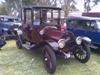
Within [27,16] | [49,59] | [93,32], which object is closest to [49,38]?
[49,59]

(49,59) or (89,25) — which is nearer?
(49,59)

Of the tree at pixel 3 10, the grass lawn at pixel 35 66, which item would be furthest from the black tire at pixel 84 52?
the tree at pixel 3 10

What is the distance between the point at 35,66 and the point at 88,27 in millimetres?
3562

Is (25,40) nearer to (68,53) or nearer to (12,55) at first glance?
(12,55)

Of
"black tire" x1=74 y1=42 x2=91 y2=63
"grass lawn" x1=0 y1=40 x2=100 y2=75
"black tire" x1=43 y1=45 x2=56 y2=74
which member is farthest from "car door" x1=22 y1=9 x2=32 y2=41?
"black tire" x1=74 y1=42 x2=91 y2=63

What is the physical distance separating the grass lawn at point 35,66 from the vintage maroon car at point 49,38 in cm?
A: 32

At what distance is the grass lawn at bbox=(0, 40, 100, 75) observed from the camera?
22.4 ft

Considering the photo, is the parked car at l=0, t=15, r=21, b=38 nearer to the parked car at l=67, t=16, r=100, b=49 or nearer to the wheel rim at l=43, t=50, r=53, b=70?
the parked car at l=67, t=16, r=100, b=49

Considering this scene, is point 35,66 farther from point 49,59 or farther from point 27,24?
point 27,24

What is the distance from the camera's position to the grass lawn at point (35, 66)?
6824 mm

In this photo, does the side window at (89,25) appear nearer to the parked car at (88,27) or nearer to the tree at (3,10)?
the parked car at (88,27)

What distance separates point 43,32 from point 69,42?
1.30m

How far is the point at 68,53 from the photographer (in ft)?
23.1

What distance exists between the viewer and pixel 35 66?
24.2 ft
